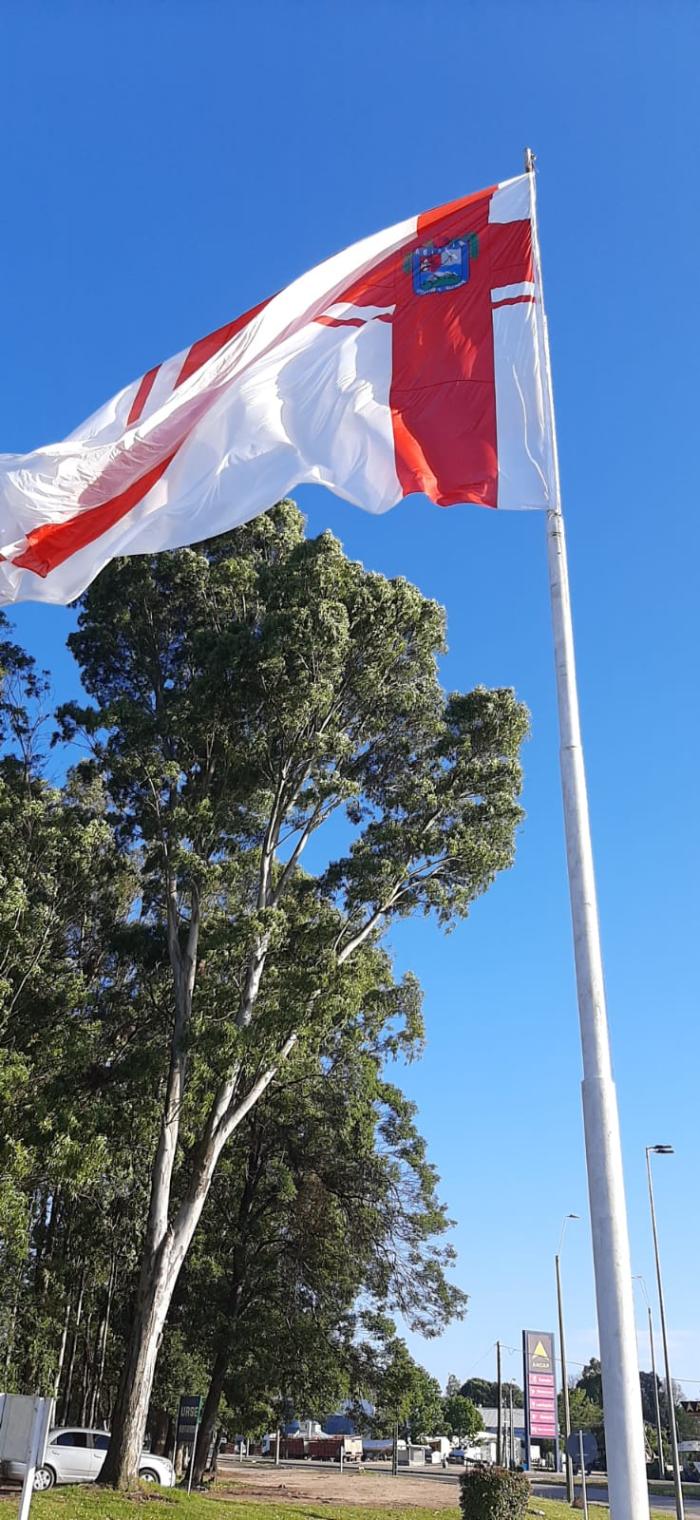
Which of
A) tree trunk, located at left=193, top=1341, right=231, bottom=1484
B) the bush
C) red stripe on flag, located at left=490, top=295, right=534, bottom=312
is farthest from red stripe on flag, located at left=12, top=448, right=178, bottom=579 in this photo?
tree trunk, located at left=193, top=1341, right=231, bottom=1484

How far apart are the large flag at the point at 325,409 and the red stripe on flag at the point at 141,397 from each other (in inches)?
2.7

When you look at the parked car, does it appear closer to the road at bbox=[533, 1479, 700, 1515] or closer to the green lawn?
the green lawn

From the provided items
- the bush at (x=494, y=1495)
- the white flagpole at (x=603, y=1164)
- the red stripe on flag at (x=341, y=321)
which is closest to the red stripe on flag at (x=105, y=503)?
the red stripe on flag at (x=341, y=321)

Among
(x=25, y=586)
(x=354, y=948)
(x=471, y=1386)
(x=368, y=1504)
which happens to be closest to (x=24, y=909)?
(x=354, y=948)

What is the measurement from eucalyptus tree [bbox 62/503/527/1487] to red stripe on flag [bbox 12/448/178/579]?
11648 millimetres

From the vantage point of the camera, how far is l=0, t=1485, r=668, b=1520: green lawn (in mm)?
17297

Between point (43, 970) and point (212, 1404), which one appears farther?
point (212, 1404)

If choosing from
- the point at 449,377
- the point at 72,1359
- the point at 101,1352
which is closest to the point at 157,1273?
the point at 449,377

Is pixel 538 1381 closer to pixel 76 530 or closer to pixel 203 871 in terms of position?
pixel 203 871

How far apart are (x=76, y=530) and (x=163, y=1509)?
51.7 ft

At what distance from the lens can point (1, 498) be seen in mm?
10266

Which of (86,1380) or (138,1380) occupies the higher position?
(86,1380)

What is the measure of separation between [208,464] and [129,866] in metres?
15.2

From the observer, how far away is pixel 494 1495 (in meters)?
21.1
